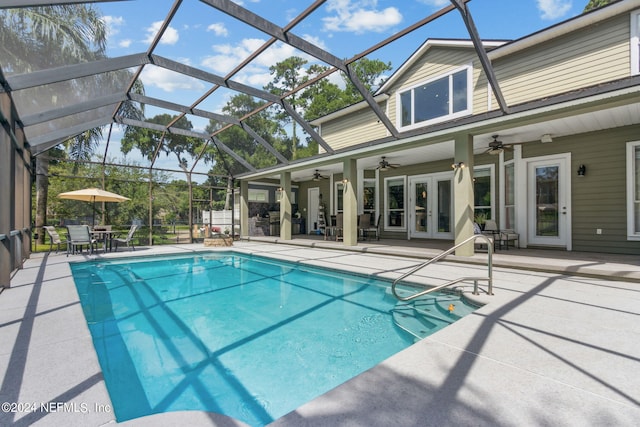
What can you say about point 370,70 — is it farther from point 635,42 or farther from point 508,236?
point 508,236

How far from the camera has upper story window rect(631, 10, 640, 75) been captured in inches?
245

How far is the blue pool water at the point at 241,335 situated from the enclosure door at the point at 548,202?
16.3 feet

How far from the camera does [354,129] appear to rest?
12047 millimetres

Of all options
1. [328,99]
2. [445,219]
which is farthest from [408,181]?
[328,99]

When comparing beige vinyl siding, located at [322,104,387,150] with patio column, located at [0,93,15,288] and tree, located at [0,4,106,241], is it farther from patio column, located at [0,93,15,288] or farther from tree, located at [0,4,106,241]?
patio column, located at [0,93,15,288]

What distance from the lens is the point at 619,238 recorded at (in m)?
6.66

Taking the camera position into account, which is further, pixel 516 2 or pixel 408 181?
pixel 408 181

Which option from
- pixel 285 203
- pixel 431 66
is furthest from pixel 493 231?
pixel 285 203

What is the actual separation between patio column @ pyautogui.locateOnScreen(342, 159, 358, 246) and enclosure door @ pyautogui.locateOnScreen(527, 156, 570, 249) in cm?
441

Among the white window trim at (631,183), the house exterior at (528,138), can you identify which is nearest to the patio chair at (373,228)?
the house exterior at (528,138)

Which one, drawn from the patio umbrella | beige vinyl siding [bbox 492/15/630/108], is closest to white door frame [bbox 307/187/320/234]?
the patio umbrella

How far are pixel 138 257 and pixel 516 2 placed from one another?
39.1 feet

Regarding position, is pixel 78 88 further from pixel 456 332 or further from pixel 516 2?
pixel 516 2

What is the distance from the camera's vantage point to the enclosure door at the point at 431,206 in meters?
10.1
